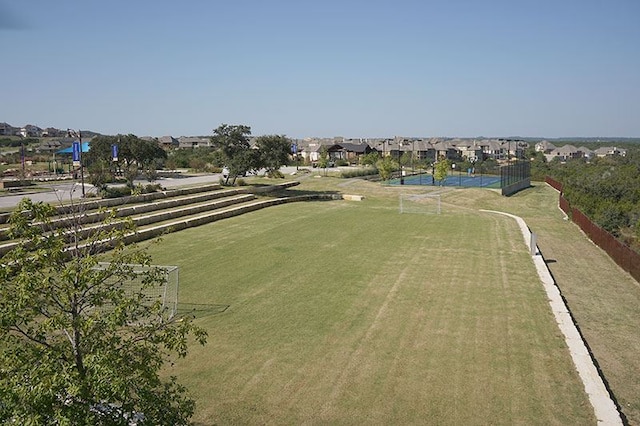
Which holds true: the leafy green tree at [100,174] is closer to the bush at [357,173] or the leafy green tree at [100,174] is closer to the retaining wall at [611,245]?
the bush at [357,173]

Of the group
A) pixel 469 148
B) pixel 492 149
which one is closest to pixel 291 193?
pixel 469 148

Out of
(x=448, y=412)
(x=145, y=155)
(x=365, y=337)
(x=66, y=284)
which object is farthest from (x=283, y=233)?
(x=145, y=155)

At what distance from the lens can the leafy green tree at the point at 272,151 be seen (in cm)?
4800

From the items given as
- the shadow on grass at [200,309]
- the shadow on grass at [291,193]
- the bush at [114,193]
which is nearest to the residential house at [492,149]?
the shadow on grass at [291,193]

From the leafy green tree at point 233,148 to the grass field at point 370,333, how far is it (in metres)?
16.4

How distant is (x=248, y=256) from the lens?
81.6 feet

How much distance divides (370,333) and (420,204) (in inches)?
1262

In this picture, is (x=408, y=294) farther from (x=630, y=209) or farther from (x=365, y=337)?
→ (x=630, y=209)

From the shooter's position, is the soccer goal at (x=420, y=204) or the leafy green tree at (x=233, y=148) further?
the leafy green tree at (x=233, y=148)

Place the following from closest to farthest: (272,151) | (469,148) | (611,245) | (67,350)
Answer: (67,350), (611,245), (272,151), (469,148)

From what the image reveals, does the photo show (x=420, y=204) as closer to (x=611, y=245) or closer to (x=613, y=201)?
(x=613, y=201)

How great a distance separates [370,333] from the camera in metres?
15.2

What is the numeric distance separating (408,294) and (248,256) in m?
8.78

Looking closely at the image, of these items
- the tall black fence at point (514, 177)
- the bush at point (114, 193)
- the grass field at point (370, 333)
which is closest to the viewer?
the grass field at point (370, 333)
